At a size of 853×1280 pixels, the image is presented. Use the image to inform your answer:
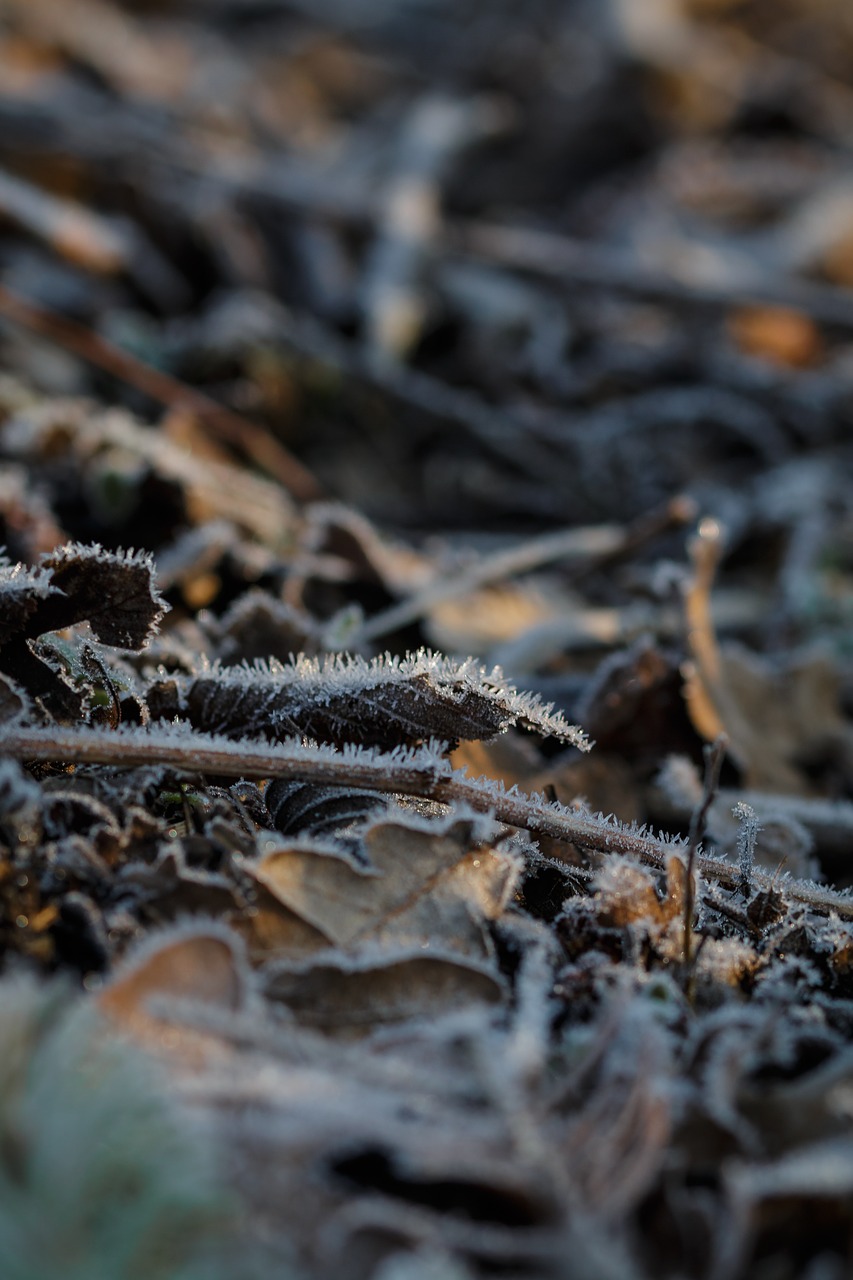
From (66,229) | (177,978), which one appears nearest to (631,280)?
(66,229)

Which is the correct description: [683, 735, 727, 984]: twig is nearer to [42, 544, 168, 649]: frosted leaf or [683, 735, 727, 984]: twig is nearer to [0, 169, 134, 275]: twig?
[42, 544, 168, 649]: frosted leaf

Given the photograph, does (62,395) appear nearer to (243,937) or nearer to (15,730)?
(15,730)

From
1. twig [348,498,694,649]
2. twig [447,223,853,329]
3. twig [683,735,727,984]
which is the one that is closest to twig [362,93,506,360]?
twig [447,223,853,329]

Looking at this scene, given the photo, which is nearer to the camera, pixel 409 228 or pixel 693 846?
pixel 693 846

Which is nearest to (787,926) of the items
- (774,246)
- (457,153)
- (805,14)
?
(774,246)

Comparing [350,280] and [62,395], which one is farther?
[350,280]

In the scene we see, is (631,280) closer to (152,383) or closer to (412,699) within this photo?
(152,383)

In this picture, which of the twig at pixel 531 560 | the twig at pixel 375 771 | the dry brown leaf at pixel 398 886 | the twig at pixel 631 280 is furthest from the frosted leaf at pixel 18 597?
the twig at pixel 631 280
